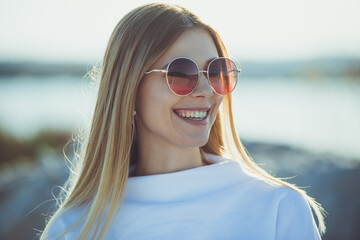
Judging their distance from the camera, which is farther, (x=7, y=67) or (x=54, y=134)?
(x=7, y=67)

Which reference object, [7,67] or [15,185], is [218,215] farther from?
[7,67]

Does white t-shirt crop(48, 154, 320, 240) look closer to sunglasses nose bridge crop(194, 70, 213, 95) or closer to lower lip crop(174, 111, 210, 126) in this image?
lower lip crop(174, 111, 210, 126)

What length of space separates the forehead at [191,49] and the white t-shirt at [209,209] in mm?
624

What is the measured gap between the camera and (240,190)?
85.8 inches

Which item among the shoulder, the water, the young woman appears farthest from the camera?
the water

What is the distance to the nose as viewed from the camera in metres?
2.16

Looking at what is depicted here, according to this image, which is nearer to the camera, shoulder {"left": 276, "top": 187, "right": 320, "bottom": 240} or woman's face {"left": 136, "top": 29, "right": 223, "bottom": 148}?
shoulder {"left": 276, "top": 187, "right": 320, "bottom": 240}

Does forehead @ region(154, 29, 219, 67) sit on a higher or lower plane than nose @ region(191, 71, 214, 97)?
higher

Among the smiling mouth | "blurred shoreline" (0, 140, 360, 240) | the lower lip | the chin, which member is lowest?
"blurred shoreline" (0, 140, 360, 240)

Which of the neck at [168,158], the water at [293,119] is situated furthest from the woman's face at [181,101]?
the water at [293,119]

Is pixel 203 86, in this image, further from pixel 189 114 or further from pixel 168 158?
pixel 168 158

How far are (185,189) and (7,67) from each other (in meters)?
26.9

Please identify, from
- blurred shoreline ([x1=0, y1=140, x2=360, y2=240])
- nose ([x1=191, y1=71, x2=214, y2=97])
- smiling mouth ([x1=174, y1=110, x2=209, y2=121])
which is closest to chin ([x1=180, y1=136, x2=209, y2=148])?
smiling mouth ([x1=174, y1=110, x2=209, y2=121])

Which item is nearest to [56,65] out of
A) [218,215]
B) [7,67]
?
[7,67]
